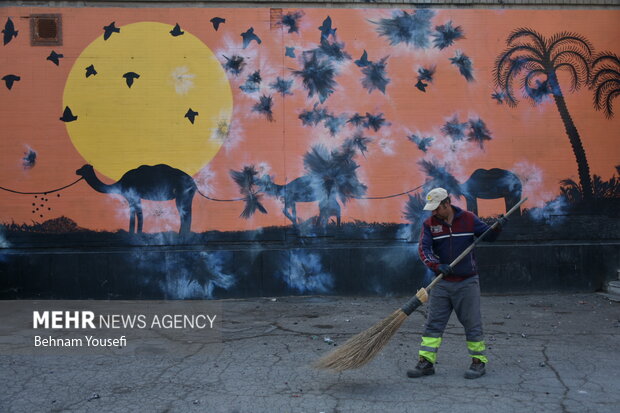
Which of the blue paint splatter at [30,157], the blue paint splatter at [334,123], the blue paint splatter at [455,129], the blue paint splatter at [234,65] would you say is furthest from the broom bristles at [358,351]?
the blue paint splatter at [30,157]

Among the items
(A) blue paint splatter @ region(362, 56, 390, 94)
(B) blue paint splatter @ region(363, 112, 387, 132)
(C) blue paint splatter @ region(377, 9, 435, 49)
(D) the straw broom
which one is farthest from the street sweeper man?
(C) blue paint splatter @ region(377, 9, 435, 49)

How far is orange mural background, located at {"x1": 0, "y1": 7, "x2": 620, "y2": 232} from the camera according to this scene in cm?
903

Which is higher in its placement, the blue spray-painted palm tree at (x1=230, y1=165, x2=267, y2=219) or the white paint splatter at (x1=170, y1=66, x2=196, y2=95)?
the white paint splatter at (x1=170, y1=66, x2=196, y2=95)

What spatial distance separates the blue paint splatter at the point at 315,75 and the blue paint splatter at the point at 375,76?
1.81ft

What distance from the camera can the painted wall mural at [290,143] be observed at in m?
9.02

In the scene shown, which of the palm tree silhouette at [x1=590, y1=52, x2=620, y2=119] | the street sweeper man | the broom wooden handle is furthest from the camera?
the palm tree silhouette at [x1=590, y1=52, x2=620, y2=119]

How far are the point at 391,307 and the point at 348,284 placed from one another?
0.85 m

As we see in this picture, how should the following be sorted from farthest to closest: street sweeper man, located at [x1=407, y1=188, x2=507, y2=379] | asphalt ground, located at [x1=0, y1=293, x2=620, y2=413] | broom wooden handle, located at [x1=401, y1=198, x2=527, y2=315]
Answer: street sweeper man, located at [x1=407, y1=188, x2=507, y2=379], broom wooden handle, located at [x1=401, y1=198, x2=527, y2=315], asphalt ground, located at [x1=0, y1=293, x2=620, y2=413]

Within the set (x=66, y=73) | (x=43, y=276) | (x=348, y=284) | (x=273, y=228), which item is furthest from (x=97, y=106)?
(x=348, y=284)

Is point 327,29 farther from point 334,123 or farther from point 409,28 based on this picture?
point 334,123

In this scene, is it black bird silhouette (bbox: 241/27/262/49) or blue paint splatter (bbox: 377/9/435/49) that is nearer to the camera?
black bird silhouette (bbox: 241/27/262/49)

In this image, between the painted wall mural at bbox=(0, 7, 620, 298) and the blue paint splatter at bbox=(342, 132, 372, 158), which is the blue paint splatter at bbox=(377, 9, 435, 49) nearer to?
the painted wall mural at bbox=(0, 7, 620, 298)

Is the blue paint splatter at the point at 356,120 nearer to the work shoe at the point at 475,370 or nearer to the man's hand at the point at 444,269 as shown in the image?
the man's hand at the point at 444,269

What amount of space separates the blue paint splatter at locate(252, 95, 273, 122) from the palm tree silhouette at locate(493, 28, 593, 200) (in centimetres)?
357
